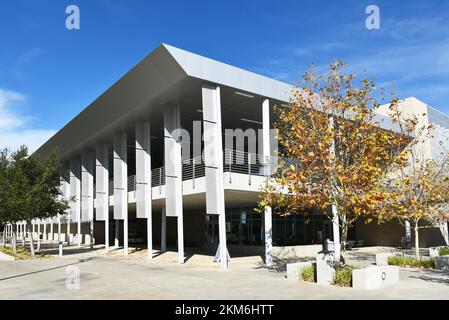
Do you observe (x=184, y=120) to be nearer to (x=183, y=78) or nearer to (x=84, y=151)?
(x=183, y=78)

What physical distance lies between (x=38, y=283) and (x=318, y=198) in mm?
10689

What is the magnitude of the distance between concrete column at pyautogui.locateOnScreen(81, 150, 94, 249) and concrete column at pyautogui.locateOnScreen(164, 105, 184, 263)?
17135 mm

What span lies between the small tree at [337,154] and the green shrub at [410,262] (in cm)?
647

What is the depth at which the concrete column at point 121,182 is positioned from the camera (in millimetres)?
30266

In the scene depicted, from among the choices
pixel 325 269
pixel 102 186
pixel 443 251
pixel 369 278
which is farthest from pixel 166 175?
pixel 443 251

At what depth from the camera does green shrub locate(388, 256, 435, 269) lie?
62.3ft

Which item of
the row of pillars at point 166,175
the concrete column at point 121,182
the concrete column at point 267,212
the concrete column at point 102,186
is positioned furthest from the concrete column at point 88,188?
the concrete column at point 267,212

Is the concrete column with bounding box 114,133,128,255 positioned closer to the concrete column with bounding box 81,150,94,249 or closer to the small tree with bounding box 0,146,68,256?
the small tree with bounding box 0,146,68,256

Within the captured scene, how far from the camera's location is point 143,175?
27.4m

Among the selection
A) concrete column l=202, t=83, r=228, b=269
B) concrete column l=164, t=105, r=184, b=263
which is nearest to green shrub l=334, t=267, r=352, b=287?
concrete column l=202, t=83, r=228, b=269

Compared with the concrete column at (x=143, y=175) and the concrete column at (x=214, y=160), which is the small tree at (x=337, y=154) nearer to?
the concrete column at (x=214, y=160)

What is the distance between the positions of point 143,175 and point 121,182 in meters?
4.75

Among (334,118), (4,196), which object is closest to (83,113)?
(4,196)
